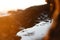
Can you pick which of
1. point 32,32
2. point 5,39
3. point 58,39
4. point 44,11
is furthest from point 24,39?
point 58,39

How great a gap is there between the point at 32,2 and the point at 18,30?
1.43 feet

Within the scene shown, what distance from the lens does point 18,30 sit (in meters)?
1.25

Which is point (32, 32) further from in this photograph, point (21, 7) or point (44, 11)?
point (21, 7)

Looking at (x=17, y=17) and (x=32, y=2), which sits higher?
(x=32, y=2)

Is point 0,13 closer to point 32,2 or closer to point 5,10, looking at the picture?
point 5,10

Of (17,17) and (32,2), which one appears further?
(32,2)

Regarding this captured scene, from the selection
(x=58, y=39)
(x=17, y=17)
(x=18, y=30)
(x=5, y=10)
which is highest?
(x=5, y=10)

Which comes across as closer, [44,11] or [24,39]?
[24,39]

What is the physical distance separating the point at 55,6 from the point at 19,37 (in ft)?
2.09

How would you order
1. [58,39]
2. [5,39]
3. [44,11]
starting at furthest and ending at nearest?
[44,11] < [5,39] < [58,39]

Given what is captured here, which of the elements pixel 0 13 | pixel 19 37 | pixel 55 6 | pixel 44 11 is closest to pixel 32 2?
pixel 44 11

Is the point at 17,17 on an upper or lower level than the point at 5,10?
lower

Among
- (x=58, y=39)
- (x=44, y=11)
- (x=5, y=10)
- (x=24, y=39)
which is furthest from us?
(x=5, y=10)

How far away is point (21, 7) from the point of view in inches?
60.3
